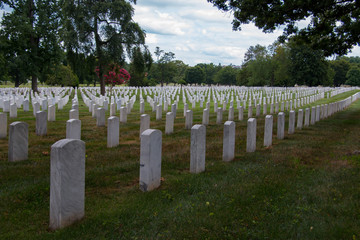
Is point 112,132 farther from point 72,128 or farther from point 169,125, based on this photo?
point 169,125

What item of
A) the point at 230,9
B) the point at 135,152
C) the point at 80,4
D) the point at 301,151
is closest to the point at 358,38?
the point at 230,9

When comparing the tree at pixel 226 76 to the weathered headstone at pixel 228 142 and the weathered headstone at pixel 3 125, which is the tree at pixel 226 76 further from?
the weathered headstone at pixel 228 142

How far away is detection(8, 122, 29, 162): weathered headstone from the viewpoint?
6.45m

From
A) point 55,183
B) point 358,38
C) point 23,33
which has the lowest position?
point 55,183

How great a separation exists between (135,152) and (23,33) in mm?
34285

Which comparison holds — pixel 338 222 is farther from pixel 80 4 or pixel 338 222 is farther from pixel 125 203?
pixel 80 4

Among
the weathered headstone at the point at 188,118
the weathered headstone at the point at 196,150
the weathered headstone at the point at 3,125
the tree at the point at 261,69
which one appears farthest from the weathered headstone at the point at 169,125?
the tree at the point at 261,69

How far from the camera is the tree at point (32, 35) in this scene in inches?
1419

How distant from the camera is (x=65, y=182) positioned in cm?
369

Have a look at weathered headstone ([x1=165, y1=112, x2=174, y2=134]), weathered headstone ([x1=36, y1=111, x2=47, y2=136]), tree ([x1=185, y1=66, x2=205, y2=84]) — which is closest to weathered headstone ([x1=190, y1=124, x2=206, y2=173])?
weathered headstone ([x1=165, y1=112, x2=174, y2=134])

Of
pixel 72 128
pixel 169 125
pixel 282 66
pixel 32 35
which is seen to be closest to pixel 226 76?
pixel 282 66

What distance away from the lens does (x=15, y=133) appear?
6.48m

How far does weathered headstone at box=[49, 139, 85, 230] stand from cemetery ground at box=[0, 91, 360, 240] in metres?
0.15

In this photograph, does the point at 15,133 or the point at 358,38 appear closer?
the point at 15,133
